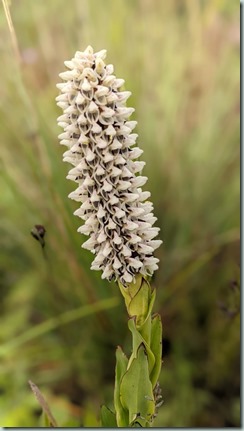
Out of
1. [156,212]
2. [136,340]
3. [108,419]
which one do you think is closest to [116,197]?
[136,340]

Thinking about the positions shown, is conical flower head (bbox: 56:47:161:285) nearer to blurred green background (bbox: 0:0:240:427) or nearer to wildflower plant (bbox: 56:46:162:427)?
wildflower plant (bbox: 56:46:162:427)

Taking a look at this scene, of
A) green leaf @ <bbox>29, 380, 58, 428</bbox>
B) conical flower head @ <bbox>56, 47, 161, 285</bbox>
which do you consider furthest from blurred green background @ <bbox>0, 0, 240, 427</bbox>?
conical flower head @ <bbox>56, 47, 161, 285</bbox>

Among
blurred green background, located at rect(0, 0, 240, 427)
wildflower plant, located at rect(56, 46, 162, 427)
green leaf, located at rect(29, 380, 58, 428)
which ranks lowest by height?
green leaf, located at rect(29, 380, 58, 428)

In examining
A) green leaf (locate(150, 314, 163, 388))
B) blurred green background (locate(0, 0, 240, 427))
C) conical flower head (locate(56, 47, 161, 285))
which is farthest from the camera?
blurred green background (locate(0, 0, 240, 427))

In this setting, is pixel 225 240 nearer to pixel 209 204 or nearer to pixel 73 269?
pixel 209 204

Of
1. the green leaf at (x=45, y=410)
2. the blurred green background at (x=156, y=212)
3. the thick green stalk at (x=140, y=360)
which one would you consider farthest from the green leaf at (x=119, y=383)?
the blurred green background at (x=156, y=212)

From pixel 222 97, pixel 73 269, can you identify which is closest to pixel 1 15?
pixel 73 269

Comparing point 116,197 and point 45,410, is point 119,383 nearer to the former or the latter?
point 45,410

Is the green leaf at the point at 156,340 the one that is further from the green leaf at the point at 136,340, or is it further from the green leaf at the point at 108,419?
the green leaf at the point at 108,419
